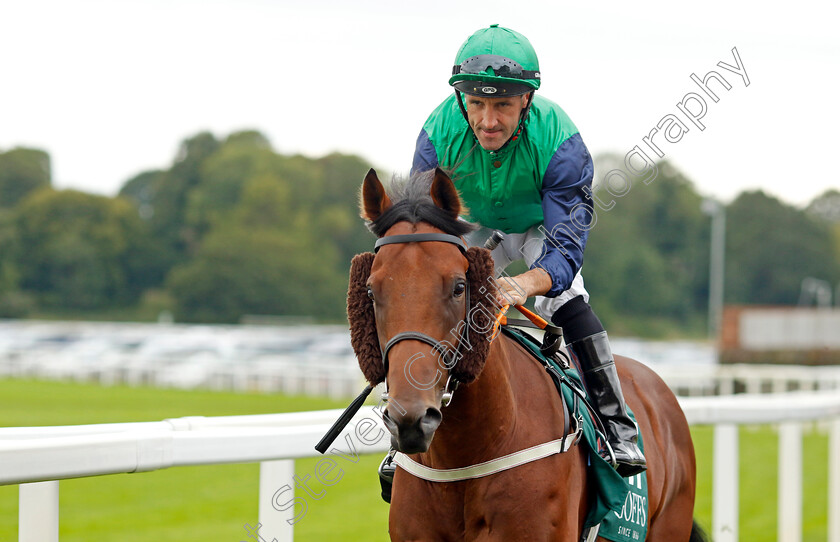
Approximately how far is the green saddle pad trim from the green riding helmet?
0.83 metres

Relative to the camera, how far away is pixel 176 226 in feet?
213

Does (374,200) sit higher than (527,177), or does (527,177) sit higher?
(527,177)

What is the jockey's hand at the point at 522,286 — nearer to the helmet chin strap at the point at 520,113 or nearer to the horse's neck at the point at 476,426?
the horse's neck at the point at 476,426

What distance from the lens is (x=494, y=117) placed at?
3.23 metres

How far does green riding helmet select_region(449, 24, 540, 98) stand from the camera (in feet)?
10.4

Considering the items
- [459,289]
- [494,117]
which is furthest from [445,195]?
[494,117]

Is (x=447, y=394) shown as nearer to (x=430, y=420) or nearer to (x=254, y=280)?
(x=430, y=420)

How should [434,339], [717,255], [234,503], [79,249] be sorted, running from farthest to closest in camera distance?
[79,249] < [717,255] < [234,503] < [434,339]

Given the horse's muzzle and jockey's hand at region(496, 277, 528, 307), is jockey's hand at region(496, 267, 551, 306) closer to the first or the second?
jockey's hand at region(496, 277, 528, 307)

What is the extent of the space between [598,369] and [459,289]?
1186mm

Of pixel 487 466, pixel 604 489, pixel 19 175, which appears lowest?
pixel 604 489

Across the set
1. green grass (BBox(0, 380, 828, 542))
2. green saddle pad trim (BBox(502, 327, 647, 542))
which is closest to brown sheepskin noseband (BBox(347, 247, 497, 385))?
green saddle pad trim (BBox(502, 327, 647, 542))

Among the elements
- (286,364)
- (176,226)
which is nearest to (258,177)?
(176,226)

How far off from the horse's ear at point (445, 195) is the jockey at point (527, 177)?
257 millimetres
